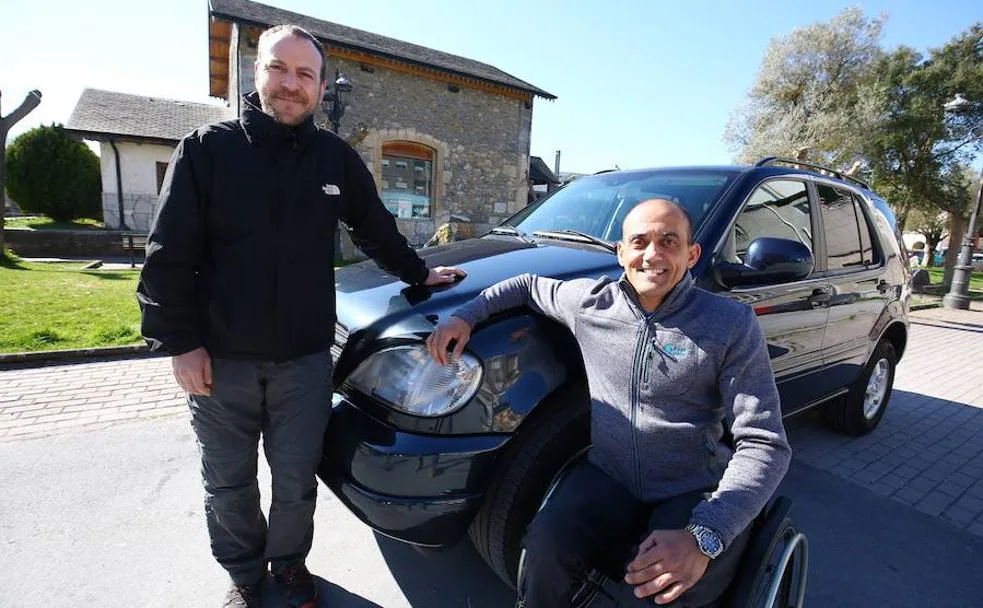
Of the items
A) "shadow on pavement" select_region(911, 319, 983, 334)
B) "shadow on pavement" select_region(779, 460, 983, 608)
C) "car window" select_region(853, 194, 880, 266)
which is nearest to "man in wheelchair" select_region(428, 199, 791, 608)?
"shadow on pavement" select_region(779, 460, 983, 608)

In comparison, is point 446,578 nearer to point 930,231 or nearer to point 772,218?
point 772,218

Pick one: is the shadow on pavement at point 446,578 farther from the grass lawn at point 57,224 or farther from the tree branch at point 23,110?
the grass lawn at point 57,224

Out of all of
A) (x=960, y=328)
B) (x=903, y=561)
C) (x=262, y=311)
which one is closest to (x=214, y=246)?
(x=262, y=311)

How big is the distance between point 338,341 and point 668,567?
55.2 inches

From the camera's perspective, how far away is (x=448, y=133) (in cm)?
1703

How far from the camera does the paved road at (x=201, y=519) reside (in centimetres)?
215

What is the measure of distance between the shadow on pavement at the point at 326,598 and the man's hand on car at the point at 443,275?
1.30 m

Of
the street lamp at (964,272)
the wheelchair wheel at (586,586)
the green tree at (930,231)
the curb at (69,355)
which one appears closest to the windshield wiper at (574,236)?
the wheelchair wheel at (586,586)

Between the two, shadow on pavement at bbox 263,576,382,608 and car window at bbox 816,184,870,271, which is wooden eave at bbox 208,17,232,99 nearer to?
car window at bbox 816,184,870,271

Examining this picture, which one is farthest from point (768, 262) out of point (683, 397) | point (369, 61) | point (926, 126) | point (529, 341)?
point (926, 126)

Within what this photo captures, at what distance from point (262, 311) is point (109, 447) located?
230 cm

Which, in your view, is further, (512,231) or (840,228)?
(840,228)

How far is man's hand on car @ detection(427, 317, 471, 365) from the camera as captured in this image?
1711 millimetres

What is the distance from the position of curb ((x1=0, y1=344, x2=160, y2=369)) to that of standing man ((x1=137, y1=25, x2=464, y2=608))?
3361 millimetres
